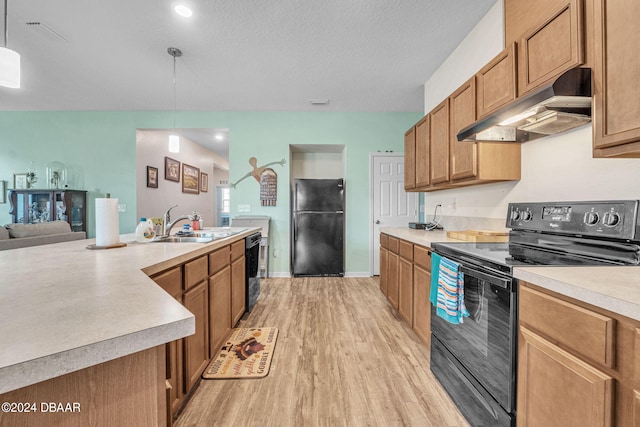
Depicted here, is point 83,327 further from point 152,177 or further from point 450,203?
point 152,177

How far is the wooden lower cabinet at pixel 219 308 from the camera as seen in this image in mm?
1865

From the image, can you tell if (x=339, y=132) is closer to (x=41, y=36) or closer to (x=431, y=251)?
(x=431, y=251)

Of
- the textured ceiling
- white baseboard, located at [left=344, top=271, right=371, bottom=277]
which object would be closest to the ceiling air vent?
the textured ceiling

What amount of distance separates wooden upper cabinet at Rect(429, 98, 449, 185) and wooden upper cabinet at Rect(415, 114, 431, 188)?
0.25ft

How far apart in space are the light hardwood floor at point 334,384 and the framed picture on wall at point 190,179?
4.47m

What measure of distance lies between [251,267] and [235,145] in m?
2.31

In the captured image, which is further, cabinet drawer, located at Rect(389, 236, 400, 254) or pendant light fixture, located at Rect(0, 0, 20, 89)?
cabinet drawer, located at Rect(389, 236, 400, 254)

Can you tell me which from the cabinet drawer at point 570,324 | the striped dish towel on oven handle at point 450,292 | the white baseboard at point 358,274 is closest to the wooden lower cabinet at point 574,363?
the cabinet drawer at point 570,324

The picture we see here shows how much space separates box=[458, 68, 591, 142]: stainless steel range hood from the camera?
1.19m

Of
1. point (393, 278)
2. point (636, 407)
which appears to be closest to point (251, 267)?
point (393, 278)

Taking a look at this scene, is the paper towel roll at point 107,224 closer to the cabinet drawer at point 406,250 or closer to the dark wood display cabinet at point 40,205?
the cabinet drawer at point 406,250

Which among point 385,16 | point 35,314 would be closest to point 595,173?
point 385,16

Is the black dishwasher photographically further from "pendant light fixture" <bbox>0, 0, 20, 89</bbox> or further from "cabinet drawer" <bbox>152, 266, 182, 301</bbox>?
"pendant light fixture" <bbox>0, 0, 20, 89</bbox>

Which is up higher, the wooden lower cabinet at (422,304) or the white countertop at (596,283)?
the white countertop at (596,283)
